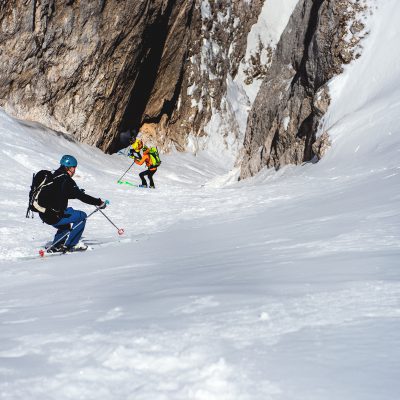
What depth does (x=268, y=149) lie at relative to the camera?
76.3ft

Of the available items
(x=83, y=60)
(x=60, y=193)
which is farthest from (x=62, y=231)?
(x=83, y=60)

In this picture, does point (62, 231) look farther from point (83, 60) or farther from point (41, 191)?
point (83, 60)

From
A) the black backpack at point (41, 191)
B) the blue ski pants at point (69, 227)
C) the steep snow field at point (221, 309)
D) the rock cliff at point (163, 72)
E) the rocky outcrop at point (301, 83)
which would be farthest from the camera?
the rock cliff at point (163, 72)

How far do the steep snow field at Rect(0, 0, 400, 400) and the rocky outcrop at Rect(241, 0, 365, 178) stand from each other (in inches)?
401

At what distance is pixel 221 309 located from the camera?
3.25 metres

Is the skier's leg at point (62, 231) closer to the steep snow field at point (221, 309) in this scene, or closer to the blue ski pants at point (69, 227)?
the blue ski pants at point (69, 227)

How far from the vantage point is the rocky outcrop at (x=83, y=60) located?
24.8 m

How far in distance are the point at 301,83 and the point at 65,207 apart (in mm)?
15572

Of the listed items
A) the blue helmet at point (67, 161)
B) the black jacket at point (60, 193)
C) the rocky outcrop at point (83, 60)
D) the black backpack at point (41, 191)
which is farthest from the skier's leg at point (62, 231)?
the rocky outcrop at point (83, 60)

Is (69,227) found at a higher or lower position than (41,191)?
lower

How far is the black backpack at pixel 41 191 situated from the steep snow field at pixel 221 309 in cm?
83

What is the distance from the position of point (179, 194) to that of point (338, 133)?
16.9 feet

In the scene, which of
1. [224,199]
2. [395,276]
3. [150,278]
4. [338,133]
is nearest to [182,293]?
[150,278]

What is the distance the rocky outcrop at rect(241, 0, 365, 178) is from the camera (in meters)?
19.5
